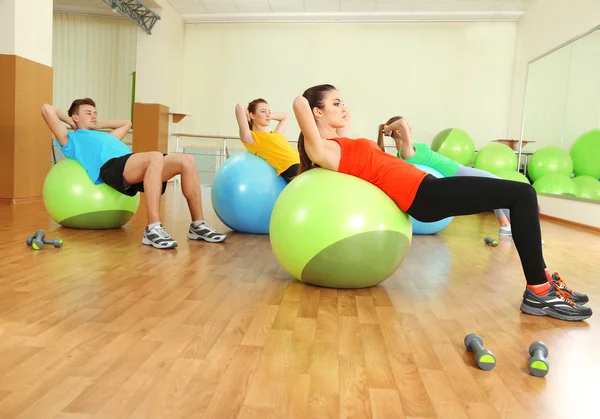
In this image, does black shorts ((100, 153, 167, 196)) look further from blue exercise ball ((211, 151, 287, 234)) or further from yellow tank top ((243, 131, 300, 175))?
yellow tank top ((243, 131, 300, 175))

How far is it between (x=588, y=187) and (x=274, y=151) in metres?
4.01

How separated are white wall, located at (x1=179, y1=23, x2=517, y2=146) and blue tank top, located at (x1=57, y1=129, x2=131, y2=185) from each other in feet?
20.9

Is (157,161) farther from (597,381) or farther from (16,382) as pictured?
(597,381)

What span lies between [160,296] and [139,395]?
912 millimetres

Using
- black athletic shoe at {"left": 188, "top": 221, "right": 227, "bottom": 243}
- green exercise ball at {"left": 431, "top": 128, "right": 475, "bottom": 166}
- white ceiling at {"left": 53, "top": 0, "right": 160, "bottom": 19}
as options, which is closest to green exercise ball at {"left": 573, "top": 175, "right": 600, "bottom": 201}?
green exercise ball at {"left": 431, "top": 128, "right": 475, "bottom": 166}

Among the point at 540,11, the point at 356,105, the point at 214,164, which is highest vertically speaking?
the point at 540,11

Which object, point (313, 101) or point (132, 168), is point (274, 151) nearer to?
point (132, 168)

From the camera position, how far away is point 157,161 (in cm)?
332

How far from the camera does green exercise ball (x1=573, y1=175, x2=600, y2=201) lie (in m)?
5.82

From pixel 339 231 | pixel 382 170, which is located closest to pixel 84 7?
pixel 382 170

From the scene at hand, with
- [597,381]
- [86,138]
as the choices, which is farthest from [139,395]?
[86,138]

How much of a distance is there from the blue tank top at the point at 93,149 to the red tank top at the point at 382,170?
71.1 inches

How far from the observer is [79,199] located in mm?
3557

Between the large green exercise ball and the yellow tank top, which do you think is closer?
the yellow tank top
